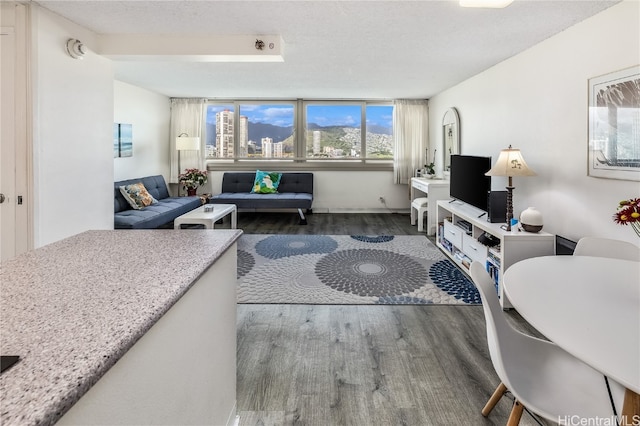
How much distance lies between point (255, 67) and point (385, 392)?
3.87 m

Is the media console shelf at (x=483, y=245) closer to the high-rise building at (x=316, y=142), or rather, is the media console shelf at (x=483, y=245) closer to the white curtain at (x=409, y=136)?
the white curtain at (x=409, y=136)

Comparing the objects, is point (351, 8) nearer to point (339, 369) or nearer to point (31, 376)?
point (339, 369)

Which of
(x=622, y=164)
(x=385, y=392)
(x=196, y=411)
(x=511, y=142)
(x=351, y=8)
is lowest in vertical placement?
(x=385, y=392)

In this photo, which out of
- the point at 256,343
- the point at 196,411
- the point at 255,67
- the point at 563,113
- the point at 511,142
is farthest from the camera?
the point at 255,67

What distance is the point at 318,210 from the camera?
283 inches

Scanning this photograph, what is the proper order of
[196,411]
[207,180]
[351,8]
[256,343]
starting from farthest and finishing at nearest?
[207,180] < [351,8] < [256,343] < [196,411]

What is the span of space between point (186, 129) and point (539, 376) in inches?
269

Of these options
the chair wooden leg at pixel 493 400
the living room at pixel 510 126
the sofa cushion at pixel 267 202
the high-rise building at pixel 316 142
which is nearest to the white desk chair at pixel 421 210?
the living room at pixel 510 126

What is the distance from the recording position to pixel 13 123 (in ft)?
8.32

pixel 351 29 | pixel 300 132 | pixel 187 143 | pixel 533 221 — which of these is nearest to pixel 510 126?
pixel 533 221

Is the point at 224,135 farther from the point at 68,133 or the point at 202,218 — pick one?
the point at 68,133

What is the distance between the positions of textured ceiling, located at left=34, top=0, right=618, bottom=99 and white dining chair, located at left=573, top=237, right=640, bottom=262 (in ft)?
5.44

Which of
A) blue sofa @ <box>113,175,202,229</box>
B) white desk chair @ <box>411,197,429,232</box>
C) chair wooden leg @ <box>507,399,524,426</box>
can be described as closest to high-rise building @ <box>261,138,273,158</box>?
blue sofa @ <box>113,175,202,229</box>

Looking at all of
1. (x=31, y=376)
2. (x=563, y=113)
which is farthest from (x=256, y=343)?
(x=563, y=113)
